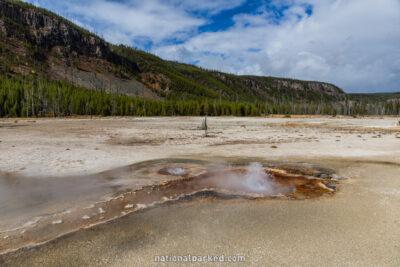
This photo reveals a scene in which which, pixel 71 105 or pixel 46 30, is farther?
pixel 46 30

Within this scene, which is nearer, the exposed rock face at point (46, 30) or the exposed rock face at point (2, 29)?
the exposed rock face at point (2, 29)

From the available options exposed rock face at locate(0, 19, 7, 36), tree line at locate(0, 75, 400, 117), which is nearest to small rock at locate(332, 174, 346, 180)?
tree line at locate(0, 75, 400, 117)

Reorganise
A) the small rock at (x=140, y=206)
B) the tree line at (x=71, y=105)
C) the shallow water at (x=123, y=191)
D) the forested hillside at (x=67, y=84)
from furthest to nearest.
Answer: the forested hillside at (x=67, y=84), the tree line at (x=71, y=105), the small rock at (x=140, y=206), the shallow water at (x=123, y=191)

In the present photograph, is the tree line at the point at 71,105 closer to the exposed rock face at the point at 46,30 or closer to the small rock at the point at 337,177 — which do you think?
the small rock at the point at 337,177

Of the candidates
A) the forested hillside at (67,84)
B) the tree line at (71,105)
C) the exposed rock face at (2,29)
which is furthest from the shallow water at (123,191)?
the exposed rock face at (2,29)

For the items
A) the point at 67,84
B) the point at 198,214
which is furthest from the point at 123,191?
the point at 67,84

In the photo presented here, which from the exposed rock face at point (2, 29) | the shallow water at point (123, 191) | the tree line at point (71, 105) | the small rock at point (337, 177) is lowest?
the shallow water at point (123, 191)

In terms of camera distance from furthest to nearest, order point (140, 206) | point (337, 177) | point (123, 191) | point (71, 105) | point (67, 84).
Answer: point (67, 84) → point (71, 105) → point (337, 177) → point (123, 191) → point (140, 206)

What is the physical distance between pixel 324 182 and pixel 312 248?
17.6 ft

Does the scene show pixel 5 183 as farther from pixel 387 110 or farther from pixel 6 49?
pixel 387 110

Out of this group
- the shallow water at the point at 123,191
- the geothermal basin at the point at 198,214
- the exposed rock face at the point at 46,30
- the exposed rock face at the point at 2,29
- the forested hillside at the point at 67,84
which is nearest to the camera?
the geothermal basin at the point at 198,214

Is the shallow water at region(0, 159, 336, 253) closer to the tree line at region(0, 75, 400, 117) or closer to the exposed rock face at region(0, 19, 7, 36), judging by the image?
the tree line at region(0, 75, 400, 117)

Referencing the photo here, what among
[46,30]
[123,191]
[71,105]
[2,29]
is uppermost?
[46,30]

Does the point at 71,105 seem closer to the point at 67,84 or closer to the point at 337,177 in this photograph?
the point at 67,84
